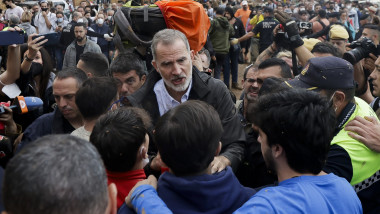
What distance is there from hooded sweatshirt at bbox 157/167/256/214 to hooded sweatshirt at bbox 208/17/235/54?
24.9ft

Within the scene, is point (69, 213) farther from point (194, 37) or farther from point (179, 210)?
point (194, 37)

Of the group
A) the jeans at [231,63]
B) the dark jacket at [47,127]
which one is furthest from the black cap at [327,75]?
the jeans at [231,63]

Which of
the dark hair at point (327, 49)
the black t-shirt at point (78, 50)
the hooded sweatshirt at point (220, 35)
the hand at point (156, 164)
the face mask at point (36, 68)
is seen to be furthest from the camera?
the hooded sweatshirt at point (220, 35)

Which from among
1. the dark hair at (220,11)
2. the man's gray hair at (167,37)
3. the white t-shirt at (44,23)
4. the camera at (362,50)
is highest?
the man's gray hair at (167,37)

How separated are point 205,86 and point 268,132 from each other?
3.29 feet

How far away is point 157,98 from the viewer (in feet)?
8.98

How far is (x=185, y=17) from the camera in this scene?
334 cm

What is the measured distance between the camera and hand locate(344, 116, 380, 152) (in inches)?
80.0

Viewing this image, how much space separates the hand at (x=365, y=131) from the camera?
6.66 ft

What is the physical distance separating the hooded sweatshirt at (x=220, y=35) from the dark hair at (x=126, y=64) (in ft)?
18.1

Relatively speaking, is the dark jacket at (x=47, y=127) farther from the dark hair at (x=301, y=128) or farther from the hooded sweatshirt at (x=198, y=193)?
the dark hair at (x=301, y=128)

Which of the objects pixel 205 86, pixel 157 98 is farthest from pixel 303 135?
pixel 157 98

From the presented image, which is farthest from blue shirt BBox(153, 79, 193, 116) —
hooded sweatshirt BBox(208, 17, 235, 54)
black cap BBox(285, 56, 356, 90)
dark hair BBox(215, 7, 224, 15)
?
dark hair BBox(215, 7, 224, 15)

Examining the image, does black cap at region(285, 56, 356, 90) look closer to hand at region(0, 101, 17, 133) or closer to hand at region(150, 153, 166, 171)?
hand at region(150, 153, 166, 171)
